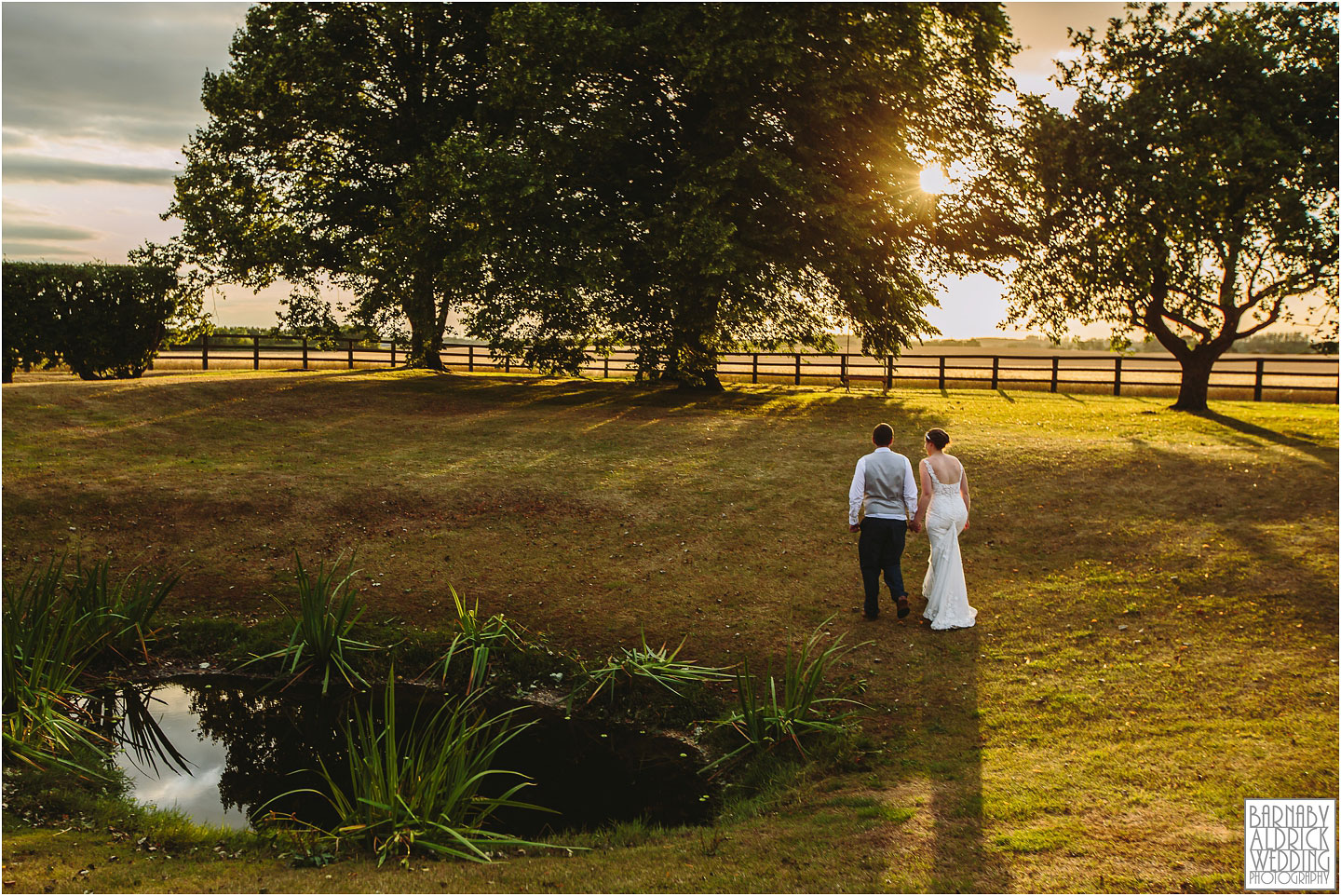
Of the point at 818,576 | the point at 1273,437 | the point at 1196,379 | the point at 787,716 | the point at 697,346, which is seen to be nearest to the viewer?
the point at 787,716

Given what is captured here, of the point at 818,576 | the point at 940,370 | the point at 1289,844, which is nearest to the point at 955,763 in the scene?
the point at 1289,844

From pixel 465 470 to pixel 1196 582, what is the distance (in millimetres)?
11890

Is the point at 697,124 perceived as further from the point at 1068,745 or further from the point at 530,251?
the point at 1068,745

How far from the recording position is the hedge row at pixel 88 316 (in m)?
20.7

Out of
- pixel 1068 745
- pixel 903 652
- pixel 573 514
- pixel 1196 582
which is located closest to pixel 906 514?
pixel 903 652

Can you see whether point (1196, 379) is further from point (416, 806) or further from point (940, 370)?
point (416, 806)

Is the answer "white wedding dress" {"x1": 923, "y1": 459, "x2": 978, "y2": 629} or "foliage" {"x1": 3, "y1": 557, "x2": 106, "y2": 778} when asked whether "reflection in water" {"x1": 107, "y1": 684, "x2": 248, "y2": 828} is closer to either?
"foliage" {"x1": 3, "y1": 557, "x2": 106, "y2": 778}

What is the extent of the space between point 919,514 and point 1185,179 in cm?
1770

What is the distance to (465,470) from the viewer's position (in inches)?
645

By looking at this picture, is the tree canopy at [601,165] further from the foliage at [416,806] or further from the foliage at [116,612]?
the foliage at [416,806]

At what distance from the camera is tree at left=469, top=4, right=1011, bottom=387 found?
21.7 metres

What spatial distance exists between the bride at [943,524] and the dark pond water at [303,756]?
12.6 ft

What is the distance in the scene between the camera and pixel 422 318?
2661 cm

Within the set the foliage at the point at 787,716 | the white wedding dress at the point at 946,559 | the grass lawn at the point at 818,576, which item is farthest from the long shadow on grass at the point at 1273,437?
the foliage at the point at 787,716
